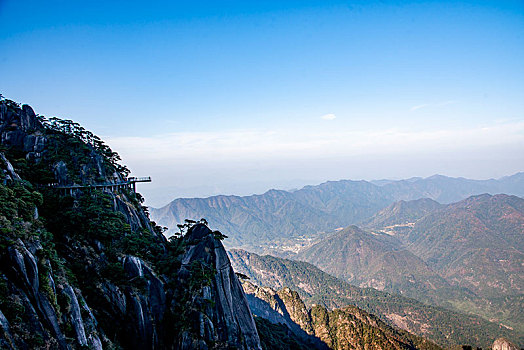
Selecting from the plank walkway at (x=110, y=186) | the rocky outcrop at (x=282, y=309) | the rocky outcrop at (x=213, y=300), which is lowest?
the rocky outcrop at (x=282, y=309)

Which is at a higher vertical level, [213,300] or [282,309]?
[213,300]

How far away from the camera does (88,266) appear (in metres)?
36.6

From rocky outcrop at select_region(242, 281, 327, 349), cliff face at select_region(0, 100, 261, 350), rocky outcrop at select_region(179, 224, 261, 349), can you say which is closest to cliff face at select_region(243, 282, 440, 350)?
rocky outcrop at select_region(242, 281, 327, 349)

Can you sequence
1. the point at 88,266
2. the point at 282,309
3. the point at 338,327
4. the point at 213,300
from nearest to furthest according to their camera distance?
the point at 88,266 → the point at 213,300 → the point at 338,327 → the point at 282,309

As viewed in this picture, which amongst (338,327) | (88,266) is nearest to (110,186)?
(88,266)

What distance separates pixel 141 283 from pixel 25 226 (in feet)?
53.1

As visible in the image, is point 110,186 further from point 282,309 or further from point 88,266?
point 282,309

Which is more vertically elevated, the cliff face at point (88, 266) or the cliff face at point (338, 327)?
the cliff face at point (88, 266)

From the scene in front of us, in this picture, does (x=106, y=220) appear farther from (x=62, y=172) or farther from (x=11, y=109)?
(x=11, y=109)

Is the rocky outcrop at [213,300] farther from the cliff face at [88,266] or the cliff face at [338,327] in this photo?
the cliff face at [338,327]

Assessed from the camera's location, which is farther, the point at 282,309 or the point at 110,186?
the point at 282,309

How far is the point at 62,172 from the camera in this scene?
4672 centimetres

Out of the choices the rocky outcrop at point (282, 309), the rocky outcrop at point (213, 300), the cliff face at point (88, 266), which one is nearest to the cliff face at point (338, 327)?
the rocky outcrop at point (282, 309)

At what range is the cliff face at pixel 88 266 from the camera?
2444 centimetres
